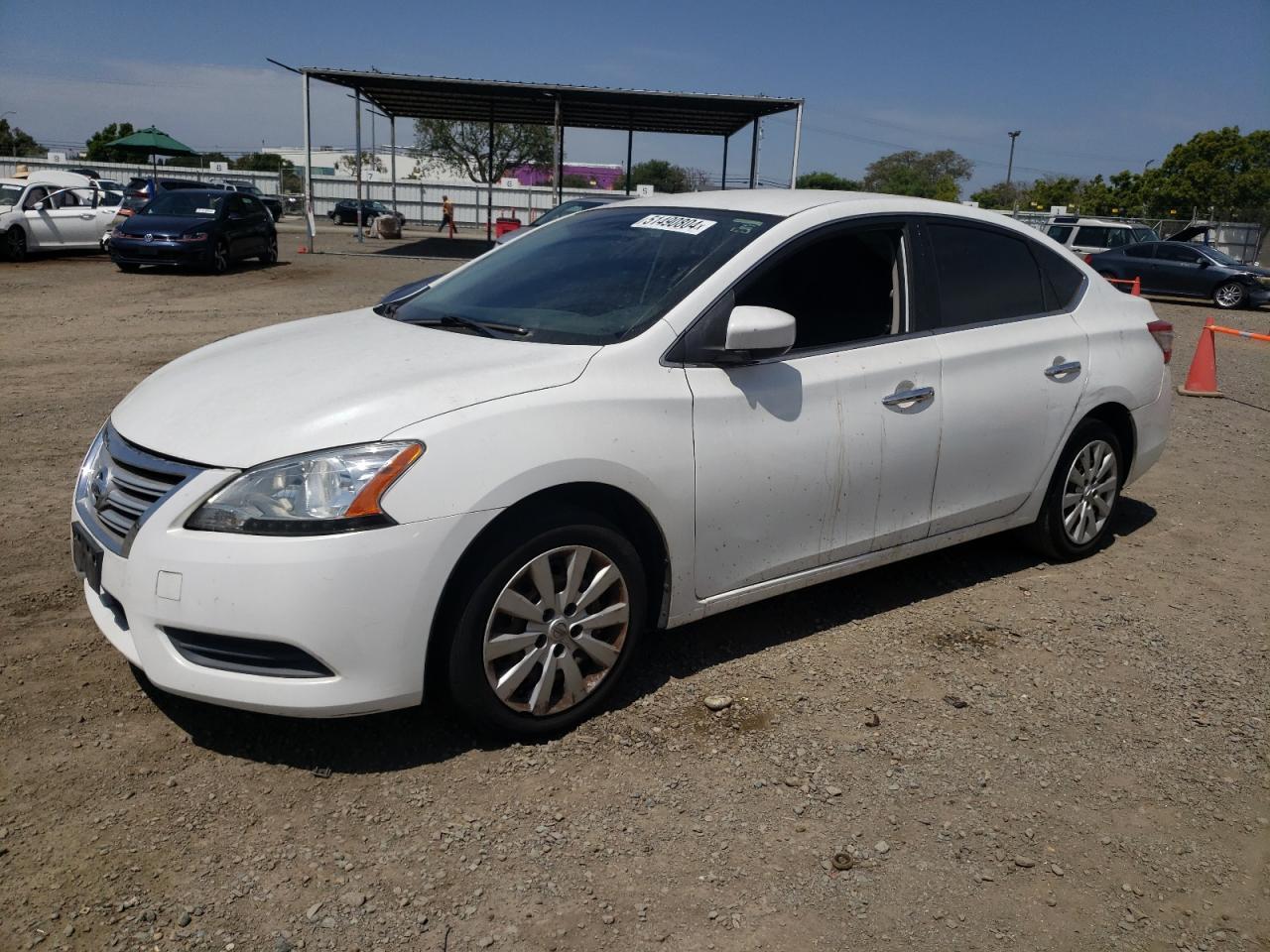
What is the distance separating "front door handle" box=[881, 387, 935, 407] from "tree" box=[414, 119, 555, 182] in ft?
236

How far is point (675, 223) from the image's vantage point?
4.14 meters

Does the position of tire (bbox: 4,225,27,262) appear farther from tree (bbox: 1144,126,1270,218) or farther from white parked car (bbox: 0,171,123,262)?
tree (bbox: 1144,126,1270,218)

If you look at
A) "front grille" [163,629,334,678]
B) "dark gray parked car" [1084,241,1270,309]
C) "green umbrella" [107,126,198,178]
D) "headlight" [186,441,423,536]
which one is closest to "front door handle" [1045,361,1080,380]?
"headlight" [186,441,423,536]

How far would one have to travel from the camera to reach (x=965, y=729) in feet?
11.8

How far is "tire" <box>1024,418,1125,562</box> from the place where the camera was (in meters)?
4.96

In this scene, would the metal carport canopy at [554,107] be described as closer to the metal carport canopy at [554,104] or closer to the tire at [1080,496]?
the metal carport canopy at [554,104]

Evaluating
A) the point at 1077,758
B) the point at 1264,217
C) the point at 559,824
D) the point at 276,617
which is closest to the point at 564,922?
the point at 559,824

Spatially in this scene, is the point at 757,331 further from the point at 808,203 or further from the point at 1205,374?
the point at 1205,374

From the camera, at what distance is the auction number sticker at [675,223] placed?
4039 millimetres

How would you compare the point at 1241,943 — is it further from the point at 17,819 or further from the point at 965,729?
the point at 17,819

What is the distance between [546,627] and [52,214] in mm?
22145

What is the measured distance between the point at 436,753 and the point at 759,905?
114cm

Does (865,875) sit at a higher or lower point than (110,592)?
lower

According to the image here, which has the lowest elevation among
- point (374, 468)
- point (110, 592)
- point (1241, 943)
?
point (1241, 943)
